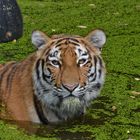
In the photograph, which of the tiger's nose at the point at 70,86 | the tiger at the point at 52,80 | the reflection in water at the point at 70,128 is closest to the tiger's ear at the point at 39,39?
the tiger at the point at 52,80

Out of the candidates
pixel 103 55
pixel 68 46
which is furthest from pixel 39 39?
pixel 103 55

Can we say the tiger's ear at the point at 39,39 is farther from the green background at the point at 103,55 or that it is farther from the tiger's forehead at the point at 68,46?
the green background at the point at 103,55

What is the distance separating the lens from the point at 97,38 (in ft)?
14.4

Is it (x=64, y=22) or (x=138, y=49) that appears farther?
(x=64, y=22)

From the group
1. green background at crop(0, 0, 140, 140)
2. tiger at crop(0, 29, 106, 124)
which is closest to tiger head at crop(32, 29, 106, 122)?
tiger at crop(0, 29, 106, 124)

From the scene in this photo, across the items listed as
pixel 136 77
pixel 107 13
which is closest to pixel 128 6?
pixel 107 13

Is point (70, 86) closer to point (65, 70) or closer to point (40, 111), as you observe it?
point (65, 70)

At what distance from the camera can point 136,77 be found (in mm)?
5672

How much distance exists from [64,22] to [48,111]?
365cm

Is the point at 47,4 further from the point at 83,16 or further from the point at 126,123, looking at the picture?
the point at 126,123

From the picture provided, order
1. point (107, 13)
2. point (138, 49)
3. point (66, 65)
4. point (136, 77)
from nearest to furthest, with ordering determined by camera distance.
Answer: point (66, 65), point (136, 77), point (138, 49), point (107, 13)

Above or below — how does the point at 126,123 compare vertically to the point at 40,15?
below

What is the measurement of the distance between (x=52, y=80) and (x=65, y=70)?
142mm

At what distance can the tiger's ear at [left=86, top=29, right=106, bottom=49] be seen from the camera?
172 inches
